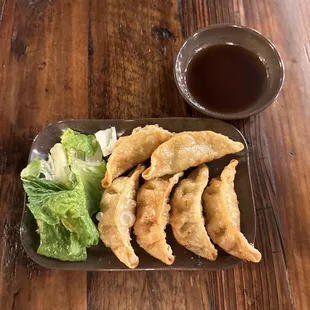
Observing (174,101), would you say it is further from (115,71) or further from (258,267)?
(258,267)

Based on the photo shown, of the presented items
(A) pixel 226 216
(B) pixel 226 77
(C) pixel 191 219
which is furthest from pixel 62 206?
(B) pixel 226 77

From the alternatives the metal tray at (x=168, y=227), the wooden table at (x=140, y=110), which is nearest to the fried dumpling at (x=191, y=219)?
the metal tray at (x=168, y=227)

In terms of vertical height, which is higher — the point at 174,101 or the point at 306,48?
the point at 306,48

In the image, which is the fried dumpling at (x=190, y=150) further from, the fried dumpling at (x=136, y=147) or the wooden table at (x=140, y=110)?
the wooden table at (x=140, y=110)

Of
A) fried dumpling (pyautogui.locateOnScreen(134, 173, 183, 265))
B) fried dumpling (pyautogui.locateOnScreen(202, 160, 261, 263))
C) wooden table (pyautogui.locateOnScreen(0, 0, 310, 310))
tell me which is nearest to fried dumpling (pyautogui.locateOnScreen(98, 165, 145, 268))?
fried dumpling (pyautogui.locateOnScreen(134, 173, 183, 265))

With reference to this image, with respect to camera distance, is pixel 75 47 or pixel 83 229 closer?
pixel 83 229

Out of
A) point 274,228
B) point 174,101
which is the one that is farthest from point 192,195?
point 174,101

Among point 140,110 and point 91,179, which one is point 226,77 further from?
point 91,179
